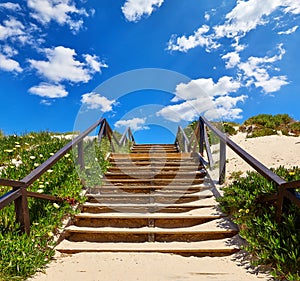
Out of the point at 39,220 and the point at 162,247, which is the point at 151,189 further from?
the point at 39,220

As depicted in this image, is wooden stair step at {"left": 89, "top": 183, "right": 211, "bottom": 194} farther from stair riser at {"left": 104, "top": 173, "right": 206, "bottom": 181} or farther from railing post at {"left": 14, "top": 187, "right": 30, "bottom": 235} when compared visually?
railing post at {"left": 14, "top": 187, "right": 30, "bottom": 235}

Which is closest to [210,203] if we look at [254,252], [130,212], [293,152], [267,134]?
[130,212]

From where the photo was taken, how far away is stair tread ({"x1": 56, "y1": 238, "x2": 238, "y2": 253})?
3.38 metres

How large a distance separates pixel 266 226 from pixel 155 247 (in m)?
1.34

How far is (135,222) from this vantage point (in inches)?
163

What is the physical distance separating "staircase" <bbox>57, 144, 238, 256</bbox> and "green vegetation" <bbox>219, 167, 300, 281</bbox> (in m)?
0.32

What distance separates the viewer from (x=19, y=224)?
9.63 ft

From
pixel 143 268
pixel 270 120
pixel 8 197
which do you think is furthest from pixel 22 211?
pixel 270 120

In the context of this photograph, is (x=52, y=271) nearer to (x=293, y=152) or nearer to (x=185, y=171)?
(x=185, y=171)

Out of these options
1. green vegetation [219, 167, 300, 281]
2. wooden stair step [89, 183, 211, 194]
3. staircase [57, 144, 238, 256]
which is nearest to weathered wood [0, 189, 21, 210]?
staircase [57, 144, 238, 256]

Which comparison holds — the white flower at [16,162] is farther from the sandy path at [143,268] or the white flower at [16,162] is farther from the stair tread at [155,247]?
the sandy path at [143,268]

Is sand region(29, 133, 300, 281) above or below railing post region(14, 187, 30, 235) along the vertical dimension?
below

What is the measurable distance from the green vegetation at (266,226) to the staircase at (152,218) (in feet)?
1.06

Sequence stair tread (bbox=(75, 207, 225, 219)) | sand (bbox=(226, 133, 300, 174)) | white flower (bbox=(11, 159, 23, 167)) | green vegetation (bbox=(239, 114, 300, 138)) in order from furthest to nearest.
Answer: green vegetation (bbox=(239, 114, 300, 138)) < sand (bbox=(226, 133, 300, 174)) < white flower (bbox=(11, 159, 23, 167)) < stair tread (bbox=(75, 207, 225, 219))
